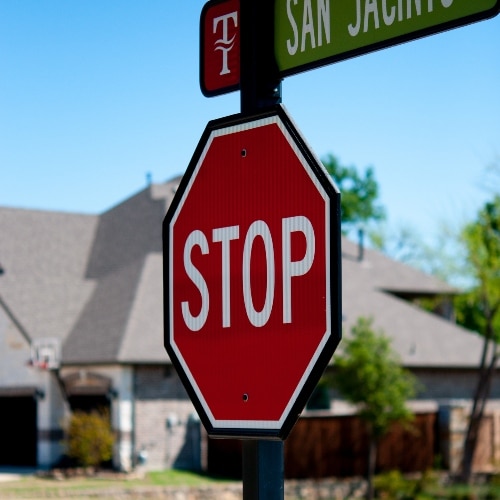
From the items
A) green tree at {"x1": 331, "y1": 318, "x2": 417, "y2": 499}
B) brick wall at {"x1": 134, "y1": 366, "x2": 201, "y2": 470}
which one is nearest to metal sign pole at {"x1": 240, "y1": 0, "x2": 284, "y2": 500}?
green tree at {"x1": 331, "y1": 318, "x2": 417, "y2": 499}

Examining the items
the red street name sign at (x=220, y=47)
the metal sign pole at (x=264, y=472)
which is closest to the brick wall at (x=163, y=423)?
the red street name sign at (x=220, y=47)

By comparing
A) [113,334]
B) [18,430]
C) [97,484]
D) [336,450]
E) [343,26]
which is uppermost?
[113,334]

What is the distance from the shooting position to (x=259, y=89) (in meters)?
3.01

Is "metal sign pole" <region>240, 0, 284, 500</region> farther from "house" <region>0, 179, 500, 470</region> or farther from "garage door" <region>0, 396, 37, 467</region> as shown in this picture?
"garage door" <region>0, 396, 37, 467</region>

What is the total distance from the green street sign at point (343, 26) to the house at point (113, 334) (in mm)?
27899

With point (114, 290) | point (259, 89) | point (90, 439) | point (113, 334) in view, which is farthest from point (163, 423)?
point (259, 89)

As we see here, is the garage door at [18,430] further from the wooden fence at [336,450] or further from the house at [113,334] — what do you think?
the wooden fence at [336,450]

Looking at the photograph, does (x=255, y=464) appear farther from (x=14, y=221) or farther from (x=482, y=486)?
(x=14, y=221)

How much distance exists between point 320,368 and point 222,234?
1.70ft

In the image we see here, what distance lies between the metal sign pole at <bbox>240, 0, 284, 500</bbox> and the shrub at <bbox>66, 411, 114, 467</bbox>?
91.5 feet

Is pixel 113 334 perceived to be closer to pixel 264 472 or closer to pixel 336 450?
pixel 336 450

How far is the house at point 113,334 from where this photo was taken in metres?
31.0

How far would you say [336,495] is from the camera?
2956 centimetres

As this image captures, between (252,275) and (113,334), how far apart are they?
29.7 meters
